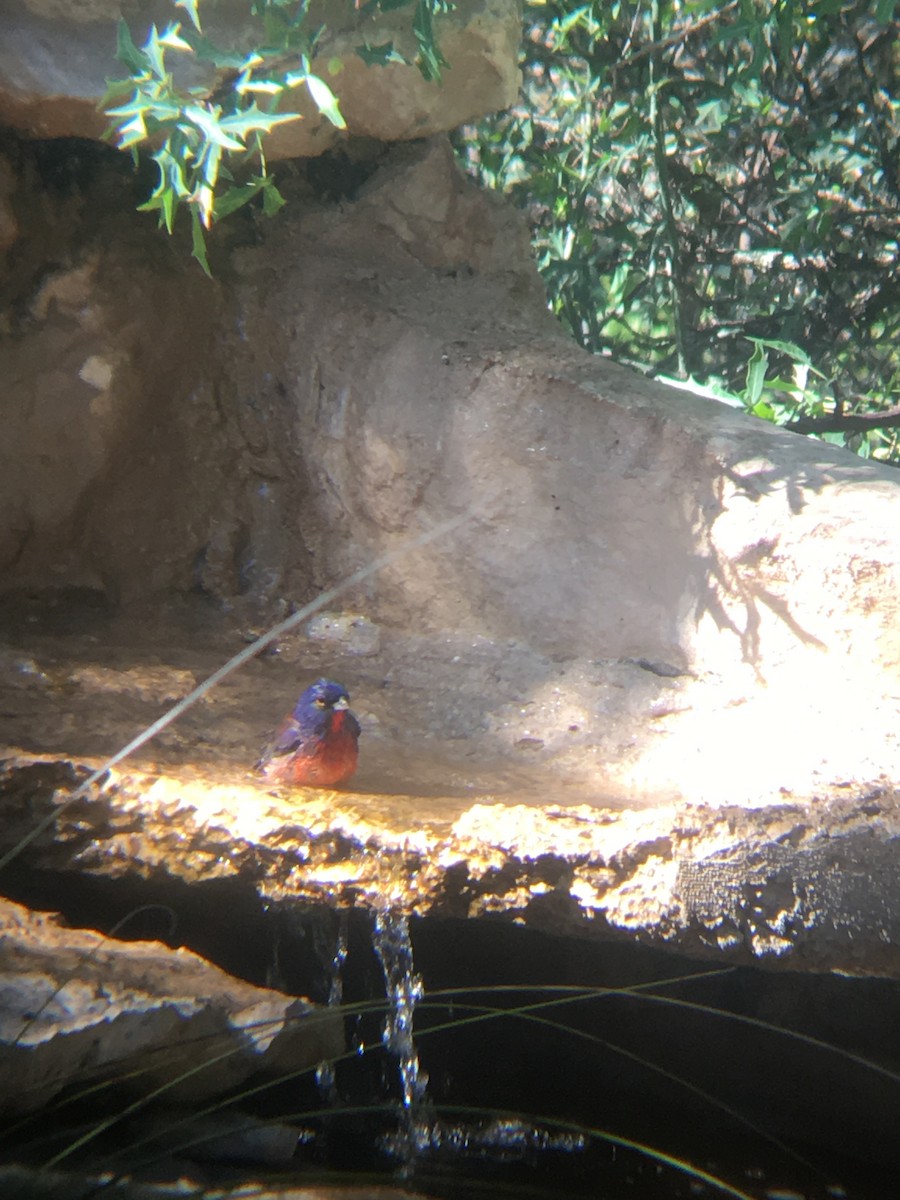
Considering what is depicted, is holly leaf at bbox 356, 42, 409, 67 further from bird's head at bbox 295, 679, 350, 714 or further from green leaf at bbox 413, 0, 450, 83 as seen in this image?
bird's head at bbox 295, 679, 350, 714

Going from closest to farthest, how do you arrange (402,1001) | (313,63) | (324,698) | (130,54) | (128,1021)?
(128,1021), (402,1001), (130,54), (324,698), (313,63)

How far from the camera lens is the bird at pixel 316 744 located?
3168mm

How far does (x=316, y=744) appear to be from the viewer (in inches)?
126

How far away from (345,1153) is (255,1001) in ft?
1.30

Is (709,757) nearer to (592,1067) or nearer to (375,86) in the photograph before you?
(592,1067)

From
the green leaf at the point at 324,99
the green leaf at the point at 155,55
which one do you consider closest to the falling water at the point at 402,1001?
the green leaf at the point at 324,99

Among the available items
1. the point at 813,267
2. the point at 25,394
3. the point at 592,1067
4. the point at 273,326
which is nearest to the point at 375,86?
the point at 273,326

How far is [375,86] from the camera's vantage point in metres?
4.09

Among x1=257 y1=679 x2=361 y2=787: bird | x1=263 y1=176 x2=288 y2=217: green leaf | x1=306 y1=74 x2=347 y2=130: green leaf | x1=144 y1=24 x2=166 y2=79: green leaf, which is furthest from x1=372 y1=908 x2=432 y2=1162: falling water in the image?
x1=144 y1=24 x2=166 y2=79: green leaf

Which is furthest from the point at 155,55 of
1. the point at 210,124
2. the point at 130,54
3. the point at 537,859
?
the point at 537,859

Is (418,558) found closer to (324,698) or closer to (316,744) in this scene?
(324,698)

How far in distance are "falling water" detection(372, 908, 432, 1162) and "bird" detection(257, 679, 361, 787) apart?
61cm

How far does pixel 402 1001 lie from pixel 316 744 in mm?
882

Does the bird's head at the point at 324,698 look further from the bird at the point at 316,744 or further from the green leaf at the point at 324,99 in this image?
the green leaf at the point at 324,99
